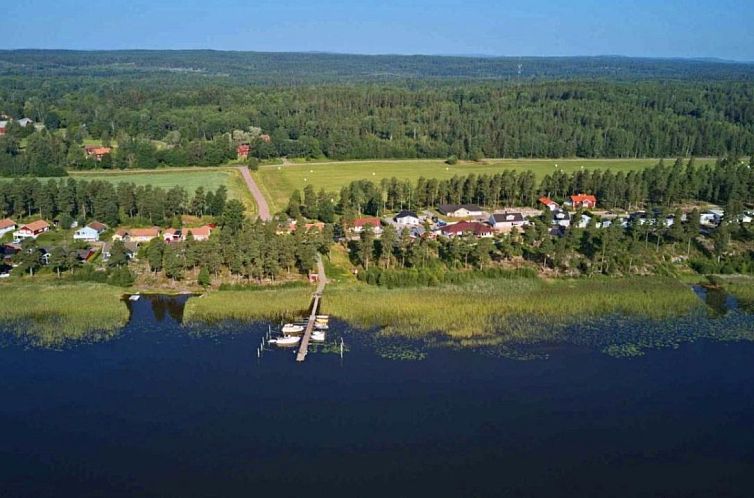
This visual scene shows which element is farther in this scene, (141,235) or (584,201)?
(584,201)

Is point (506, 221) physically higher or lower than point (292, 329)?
higher

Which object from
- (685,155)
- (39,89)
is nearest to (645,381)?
(685,155)

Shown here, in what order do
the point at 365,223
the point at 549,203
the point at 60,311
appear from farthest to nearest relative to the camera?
1. the point at 549,203
2. the point at 365,223
3. the point at 60,311

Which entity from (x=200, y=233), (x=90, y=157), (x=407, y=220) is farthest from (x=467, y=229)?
(x=90, y=157)

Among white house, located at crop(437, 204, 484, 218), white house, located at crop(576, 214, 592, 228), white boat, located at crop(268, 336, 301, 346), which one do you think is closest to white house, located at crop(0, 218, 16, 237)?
white boat, located at crop(268, 336, 301, 346)

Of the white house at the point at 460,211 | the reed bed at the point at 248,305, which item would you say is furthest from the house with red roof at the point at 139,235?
the white house at the point at 460,211

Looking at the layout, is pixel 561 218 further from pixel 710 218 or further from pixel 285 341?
pixel 285 341

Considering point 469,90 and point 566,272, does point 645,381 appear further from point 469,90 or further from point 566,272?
point 469,90
